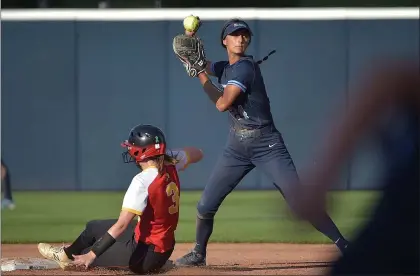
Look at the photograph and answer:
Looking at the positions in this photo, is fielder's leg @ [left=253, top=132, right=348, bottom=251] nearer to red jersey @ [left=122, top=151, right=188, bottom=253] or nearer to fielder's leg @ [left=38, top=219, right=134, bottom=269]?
red jersey @ [left=122, top=151, right=188, bottom=253]

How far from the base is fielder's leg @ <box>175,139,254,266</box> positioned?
74 cm

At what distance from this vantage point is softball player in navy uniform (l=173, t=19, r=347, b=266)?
4926 mm

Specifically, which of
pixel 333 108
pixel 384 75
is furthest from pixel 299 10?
pixel 384 75

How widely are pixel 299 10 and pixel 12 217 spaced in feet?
13.6

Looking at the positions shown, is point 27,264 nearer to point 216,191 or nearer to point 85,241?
point 85,241

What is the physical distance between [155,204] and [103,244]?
355mm

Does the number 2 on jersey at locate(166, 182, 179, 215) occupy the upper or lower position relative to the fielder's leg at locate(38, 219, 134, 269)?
upper


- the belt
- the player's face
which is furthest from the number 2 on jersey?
the player's face

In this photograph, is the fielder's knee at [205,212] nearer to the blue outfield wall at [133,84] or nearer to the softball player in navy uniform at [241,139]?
the softball player in navy uniform at [241,139]

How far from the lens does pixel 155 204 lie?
171 inches

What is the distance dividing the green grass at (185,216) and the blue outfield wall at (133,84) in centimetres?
46

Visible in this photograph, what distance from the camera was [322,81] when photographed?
10.0m

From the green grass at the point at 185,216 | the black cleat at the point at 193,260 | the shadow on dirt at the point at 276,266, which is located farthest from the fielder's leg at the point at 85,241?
the green grass at the point at 185,216

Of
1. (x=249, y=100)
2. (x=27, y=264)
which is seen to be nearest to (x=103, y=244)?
(x=27, y=264)
